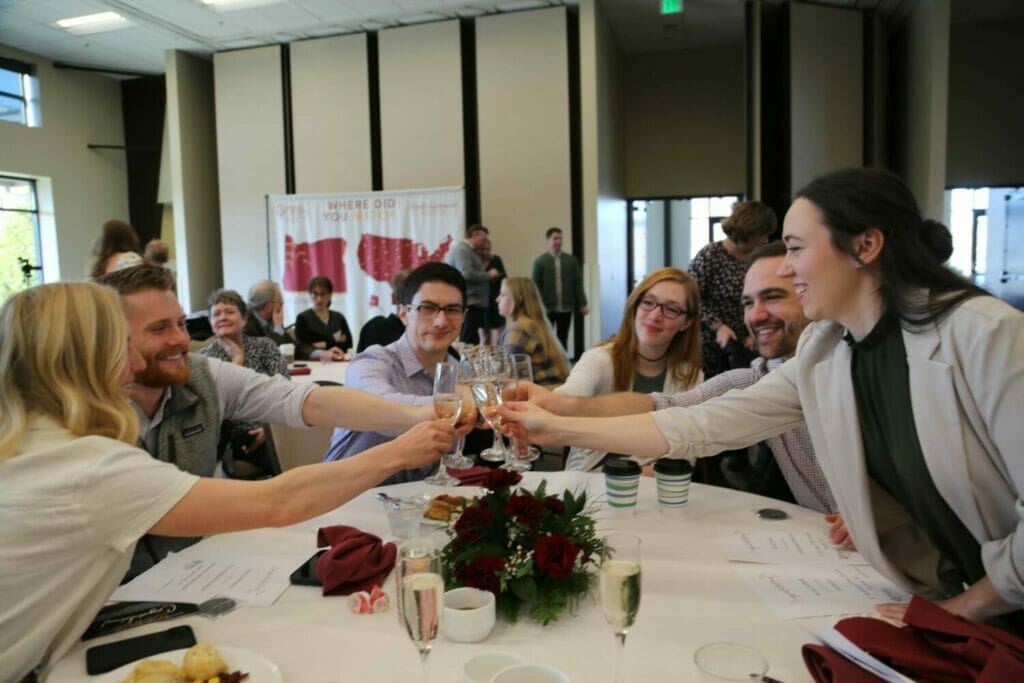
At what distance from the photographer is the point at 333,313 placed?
661 centimetres

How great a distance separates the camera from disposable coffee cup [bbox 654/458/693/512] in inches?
73.0

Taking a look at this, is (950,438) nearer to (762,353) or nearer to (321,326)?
(762,353)

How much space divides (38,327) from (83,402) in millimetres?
149

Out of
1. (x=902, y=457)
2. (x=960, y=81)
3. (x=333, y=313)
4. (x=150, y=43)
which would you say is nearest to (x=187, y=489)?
(x=902, y=457)

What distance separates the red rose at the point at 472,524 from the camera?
4.38 feet

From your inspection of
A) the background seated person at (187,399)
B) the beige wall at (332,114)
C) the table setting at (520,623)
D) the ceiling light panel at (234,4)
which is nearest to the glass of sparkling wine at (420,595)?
the table setting at (520,623)

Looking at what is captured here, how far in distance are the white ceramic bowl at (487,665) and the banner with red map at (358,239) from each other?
7858mm

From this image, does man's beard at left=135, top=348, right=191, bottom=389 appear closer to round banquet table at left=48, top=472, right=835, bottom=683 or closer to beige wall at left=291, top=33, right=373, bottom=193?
round banquet table at left=48, top=472, right=835, bottom=683

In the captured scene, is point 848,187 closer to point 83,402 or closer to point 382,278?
point 83,402

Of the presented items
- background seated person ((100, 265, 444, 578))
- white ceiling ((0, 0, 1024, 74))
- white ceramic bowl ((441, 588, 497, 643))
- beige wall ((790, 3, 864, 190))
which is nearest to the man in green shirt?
beige wall ((790, 3, 864, 190))

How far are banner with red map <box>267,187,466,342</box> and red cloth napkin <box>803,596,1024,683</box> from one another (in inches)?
313

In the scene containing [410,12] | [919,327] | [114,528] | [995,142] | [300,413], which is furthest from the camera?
[995,142]

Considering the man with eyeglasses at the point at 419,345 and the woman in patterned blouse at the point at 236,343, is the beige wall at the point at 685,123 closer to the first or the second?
the woman in patterned blouse at the point at 236,343

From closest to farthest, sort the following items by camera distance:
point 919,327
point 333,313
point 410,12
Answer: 1. point 919,327
2. point 333,313
3. point 410,12
